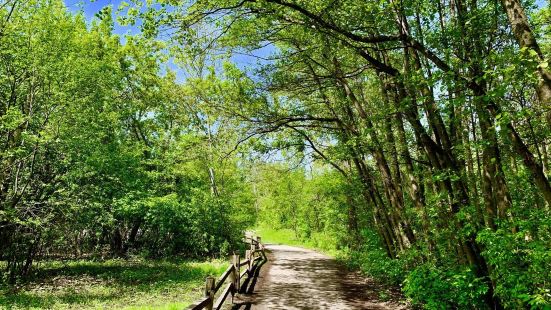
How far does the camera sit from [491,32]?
6641mm

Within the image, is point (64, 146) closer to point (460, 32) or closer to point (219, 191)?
point (219, 191)

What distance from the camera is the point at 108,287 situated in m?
14.2

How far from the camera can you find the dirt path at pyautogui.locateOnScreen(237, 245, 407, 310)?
31.6ft

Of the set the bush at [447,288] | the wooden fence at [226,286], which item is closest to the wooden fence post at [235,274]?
the wooden fence at [226,286]

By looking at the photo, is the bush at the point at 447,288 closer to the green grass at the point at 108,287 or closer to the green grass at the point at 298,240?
the green grass at the point at 108,287

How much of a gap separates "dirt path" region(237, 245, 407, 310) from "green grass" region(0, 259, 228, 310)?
87.2 inches

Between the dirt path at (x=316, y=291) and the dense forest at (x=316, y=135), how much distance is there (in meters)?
0.84

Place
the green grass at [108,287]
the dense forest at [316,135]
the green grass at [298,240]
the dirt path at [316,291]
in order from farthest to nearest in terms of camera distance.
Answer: the green grass at [298,240] < the green grass at [108,287] < the dirt path at [316,291] < the dense forest at [316,135]

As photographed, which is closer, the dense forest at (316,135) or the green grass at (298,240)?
the dense forest at (316,135)

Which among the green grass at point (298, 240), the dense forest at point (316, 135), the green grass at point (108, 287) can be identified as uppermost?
the dense forest at point (316, 135)

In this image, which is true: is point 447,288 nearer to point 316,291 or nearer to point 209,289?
point 209,289

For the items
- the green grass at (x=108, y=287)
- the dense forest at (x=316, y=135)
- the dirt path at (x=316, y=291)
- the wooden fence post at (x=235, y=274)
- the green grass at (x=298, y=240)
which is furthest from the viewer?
the green grass at (x=298, y=240)

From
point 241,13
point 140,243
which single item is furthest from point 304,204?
point 241,13

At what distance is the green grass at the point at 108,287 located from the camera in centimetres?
1130
